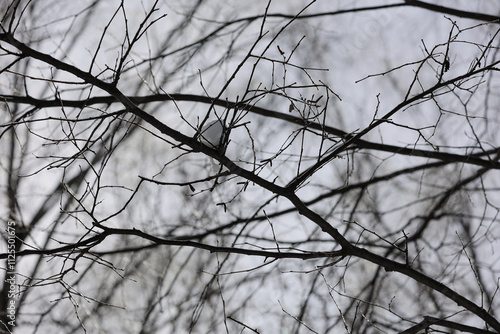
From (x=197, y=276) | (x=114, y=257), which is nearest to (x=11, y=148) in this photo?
(x=114, y=257)

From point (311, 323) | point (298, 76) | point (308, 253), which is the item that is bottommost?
point (308, 253)

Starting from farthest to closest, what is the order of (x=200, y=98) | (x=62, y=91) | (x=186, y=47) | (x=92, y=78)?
(x=186, y=47)
(x=62, y=91)
(x=200, y=98)
(x=92, y=78)

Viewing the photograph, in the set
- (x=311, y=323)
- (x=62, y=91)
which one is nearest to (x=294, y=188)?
(x=62, y=91)

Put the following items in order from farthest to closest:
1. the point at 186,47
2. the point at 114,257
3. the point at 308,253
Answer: the point at 114,257, the point at 186,47, the point at 308,253

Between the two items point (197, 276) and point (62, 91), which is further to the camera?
point (197, 276)

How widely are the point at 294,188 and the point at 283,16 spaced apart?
59.7 inches

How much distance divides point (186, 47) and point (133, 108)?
1.47m

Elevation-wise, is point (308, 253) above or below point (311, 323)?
below

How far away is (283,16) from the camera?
3.15m

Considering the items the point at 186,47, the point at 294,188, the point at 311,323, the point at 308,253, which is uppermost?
the point at 186,47

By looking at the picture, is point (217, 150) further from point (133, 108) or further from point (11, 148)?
point (11, 148)

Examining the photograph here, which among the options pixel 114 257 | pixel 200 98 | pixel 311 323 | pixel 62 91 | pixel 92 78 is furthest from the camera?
pixel 114 257

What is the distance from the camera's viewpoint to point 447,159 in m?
2.84

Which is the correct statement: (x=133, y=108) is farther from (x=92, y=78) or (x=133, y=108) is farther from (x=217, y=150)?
(x=217, y=150)
